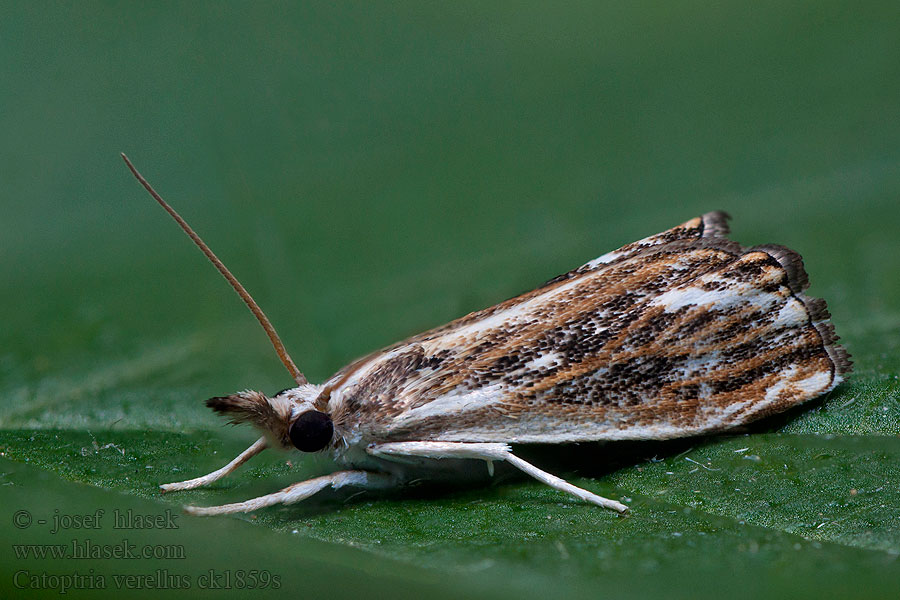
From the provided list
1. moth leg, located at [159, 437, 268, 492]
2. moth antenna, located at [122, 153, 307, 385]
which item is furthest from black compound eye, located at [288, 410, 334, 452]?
moth antenna, located at [122, 153, 307, 385]

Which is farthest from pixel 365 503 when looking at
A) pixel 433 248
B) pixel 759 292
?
pixel 433 248

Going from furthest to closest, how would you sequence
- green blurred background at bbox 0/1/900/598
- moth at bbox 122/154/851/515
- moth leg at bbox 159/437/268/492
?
1. moth at bbox 122/154/851/515
2. moth leg at bbox 159/437/268/492
3. green blurred background at bbox 0/1/900/598

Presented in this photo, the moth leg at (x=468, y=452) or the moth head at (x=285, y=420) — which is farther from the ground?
the moth head at (x=285, y=420)

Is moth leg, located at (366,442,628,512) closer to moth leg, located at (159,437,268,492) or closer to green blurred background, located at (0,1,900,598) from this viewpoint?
green blurred background, located at (0,1,900,598)

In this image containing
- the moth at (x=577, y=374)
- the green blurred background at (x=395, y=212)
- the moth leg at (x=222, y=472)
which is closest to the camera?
the green blurred background at (x=395, y=212)

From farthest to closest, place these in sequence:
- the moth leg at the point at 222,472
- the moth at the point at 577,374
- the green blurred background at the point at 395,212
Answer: the moth at the point at 577,374 → the moth leg at the point at 222,472 → the green blurred background at the point at 395,212

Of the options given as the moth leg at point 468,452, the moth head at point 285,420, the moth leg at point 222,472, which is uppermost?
the moth head at point 285,420

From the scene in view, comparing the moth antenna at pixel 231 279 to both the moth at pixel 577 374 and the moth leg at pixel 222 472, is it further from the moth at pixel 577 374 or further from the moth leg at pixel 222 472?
the moth leg at pixel 222 472

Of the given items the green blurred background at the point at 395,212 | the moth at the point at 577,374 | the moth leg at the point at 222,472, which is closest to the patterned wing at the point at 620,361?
the moth at the point at 577,374

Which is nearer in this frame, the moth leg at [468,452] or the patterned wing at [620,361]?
the moth leg at [468,452]
